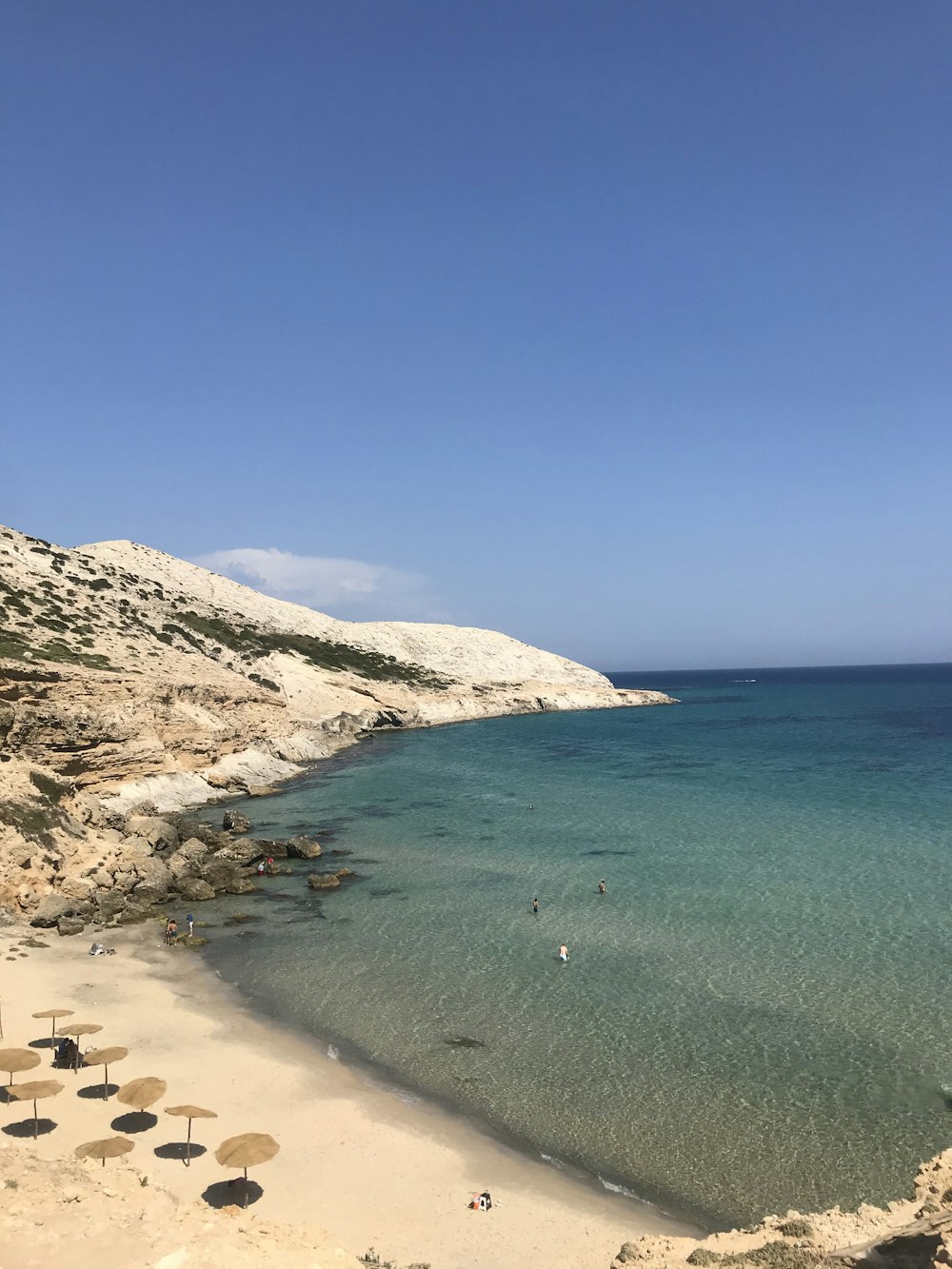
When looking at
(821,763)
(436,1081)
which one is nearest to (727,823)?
(821,763)

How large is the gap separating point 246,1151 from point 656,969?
17.7 meters

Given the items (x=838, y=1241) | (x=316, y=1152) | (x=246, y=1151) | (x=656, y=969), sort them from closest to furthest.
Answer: (x=838, y=1241), (x=246, y=1151), (x=316, y=1152), (x=656, y=969)

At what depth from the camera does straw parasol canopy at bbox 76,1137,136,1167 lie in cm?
1598

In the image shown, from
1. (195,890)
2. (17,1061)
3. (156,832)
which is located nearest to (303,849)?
(195,890)

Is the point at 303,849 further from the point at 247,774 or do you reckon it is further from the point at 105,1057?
the point at 247,774

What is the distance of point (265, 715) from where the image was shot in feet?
256

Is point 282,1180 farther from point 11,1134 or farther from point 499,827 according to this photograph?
point 499,827

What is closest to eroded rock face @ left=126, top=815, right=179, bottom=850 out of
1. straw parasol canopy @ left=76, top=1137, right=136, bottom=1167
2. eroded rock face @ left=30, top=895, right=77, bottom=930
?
eroded rock face @ left=30, top=895, right=77, bottom=930

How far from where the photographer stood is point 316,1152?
58.3 ft

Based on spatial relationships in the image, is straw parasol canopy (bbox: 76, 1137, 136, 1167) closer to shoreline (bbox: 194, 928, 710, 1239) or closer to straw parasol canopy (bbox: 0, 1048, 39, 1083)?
straw parasol canopy (bbox: 0, 1048, 39, 1083)

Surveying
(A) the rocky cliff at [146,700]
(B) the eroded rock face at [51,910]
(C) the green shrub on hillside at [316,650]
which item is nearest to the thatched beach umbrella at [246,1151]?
(A) the rocky cliff at [146,700]

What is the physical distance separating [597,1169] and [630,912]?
17.3m

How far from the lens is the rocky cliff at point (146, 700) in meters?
37.3

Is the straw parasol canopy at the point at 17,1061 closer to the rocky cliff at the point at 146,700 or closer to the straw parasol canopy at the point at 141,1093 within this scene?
the straw parasol canopy at the point at 141,1093
